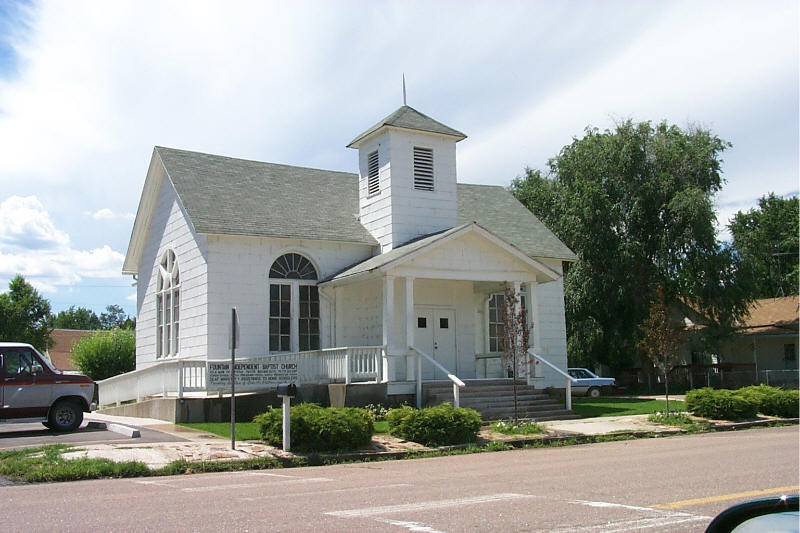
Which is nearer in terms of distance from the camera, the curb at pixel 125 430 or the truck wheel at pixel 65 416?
the curb at pixel 125 430

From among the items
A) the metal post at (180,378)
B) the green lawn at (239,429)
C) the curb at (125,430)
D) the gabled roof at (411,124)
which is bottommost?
the green lawn at (239,429)

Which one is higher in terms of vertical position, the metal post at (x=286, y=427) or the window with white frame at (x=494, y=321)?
the window with white frame at (x=494, y=321)

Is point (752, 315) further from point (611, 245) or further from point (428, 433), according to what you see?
point (428, 433)

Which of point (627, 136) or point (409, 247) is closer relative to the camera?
point (409, 247)

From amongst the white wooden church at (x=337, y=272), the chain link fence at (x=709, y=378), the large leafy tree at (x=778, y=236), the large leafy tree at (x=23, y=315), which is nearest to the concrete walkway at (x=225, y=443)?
the white wooden church at (x=337, y=272)

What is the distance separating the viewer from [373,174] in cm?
2697

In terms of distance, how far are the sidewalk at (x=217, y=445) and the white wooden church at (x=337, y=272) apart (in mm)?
2919

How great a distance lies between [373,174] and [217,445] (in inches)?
533

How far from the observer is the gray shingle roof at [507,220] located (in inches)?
1141

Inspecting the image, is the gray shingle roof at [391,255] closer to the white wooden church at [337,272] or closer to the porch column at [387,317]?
the white wooden church at [337,272]

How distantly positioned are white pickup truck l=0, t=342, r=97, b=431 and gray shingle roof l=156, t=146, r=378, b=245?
615 cm

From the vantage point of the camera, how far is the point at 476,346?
26.4 m

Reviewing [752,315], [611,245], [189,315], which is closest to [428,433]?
[189,315]

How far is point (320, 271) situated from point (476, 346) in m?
5.85
